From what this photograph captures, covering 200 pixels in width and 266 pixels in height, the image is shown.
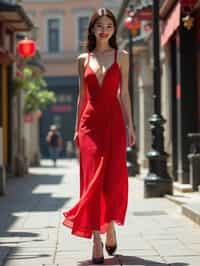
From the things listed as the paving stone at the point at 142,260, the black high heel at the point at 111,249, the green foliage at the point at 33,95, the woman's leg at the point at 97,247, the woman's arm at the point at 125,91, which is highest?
the green foliage at the point at 33,95

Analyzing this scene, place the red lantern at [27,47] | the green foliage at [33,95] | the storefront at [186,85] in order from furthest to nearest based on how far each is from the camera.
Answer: the green foliage at [33,95] < the red lantern at [27,47] < the storefront at [186,85]

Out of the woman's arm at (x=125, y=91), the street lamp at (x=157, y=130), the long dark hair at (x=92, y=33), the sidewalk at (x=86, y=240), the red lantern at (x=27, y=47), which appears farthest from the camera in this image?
the red lantern at (x=27, y=47)

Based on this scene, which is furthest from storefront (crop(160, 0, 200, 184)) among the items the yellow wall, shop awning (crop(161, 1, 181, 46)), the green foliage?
the green foliage

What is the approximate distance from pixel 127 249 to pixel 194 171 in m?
7.14

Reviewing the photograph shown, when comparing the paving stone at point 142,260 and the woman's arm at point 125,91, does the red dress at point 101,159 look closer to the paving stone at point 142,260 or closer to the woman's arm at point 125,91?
the woman's arm at point 125,91

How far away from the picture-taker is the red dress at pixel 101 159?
6801 mm

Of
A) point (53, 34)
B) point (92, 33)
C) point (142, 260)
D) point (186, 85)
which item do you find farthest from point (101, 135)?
point (53, 34)

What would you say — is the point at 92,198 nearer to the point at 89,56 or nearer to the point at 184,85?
the point at 89,56

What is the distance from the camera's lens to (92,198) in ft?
22.3

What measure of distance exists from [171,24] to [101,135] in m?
10.9

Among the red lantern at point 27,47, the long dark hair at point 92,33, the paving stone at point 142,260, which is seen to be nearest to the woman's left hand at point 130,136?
the long dark hair at point 92,33

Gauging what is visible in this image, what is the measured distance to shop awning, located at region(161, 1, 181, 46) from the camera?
53.0ft

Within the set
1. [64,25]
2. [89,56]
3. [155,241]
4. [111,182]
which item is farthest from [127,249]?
[64,25]

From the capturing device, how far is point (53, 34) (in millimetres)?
57125
